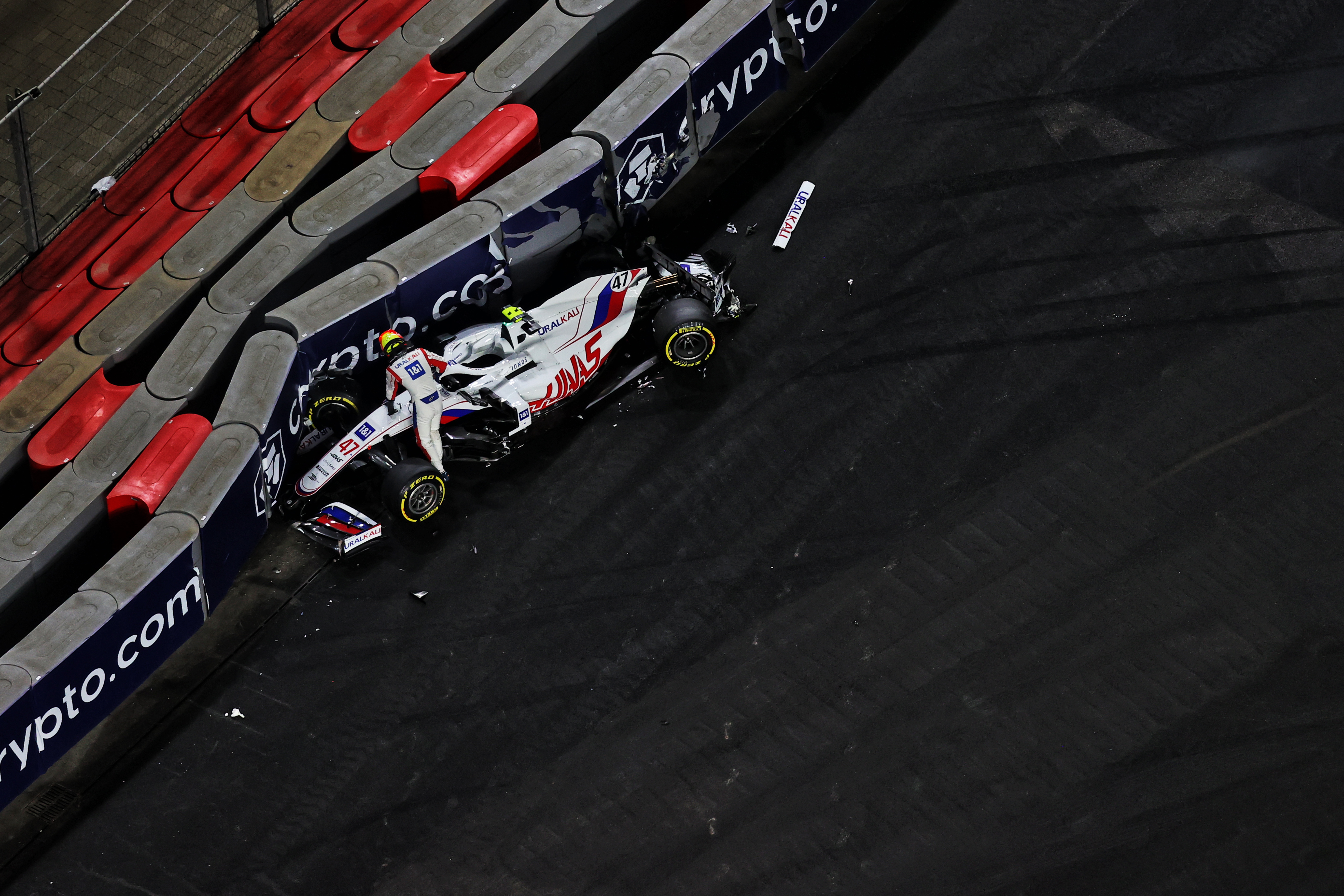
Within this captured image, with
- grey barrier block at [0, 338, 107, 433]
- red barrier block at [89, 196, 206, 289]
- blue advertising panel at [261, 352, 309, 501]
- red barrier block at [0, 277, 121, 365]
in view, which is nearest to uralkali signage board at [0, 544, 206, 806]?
blue advertising panel at [261, 352, 309, 501]

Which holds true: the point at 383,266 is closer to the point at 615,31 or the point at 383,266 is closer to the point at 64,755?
the point at 615,31

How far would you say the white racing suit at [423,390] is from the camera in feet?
51.3

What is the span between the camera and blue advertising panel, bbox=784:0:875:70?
57.5 ft

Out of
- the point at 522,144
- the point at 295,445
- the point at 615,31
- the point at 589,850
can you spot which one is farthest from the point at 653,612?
the point at 615,31

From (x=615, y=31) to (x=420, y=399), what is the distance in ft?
15.4

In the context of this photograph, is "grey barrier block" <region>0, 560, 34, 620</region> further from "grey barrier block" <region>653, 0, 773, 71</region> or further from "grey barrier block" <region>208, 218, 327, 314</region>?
"grey barrier block" <region>653, 0, 773, 71</region>

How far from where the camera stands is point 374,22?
61.3 ft

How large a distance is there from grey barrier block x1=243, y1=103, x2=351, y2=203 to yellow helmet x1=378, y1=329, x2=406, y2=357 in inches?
83.3

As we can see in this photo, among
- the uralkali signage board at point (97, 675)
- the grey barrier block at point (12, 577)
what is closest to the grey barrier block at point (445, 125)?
the uralkali signage board at point (97, 675)

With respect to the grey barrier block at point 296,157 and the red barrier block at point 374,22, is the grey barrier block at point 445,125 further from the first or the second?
the red barrier block at point 374,22

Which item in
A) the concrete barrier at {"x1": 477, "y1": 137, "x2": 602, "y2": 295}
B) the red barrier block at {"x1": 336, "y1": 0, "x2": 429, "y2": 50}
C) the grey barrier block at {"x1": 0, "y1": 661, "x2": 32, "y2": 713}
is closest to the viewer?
the grey barrier block at {"x1": 0, "y1": 661, "x2": 32, "y2": 713}

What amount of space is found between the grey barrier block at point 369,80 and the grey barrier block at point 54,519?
4622 millimetres

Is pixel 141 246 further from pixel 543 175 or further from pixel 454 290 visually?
pixel 543 175

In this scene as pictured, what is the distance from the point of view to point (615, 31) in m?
17.8
